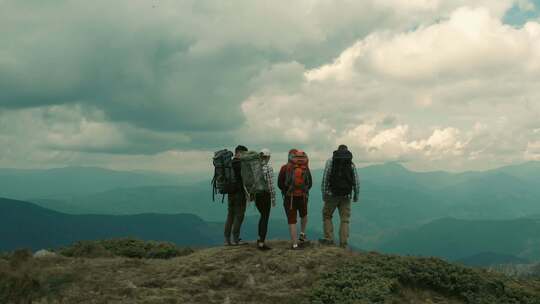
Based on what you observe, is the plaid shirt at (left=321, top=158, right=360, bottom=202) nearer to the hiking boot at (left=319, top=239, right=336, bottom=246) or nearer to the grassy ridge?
the hiking boot at (left=319, top=239, right=336, bottom=246)

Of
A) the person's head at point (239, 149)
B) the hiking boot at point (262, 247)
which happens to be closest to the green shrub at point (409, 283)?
the hiking boot at point (262, 247)

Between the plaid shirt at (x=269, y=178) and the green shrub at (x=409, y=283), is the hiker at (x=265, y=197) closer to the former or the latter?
the plaid shirt at (x=269, y=178)

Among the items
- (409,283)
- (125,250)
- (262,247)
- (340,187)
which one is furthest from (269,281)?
(125,250)

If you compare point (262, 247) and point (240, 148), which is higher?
point (240, 148)

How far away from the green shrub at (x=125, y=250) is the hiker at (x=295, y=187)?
566cm

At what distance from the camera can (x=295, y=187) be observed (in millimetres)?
14180

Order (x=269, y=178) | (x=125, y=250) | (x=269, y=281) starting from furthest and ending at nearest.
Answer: (x=125, y=250), (x=269, y=178), (x=269, y=281)

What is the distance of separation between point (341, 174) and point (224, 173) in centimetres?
404

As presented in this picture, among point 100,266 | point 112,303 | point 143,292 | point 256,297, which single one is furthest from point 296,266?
point 100,266

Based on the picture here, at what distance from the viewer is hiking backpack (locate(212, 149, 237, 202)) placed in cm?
1463

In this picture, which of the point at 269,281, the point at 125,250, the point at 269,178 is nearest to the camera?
the point at 269,281

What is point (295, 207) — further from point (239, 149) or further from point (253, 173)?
point (239, 149)

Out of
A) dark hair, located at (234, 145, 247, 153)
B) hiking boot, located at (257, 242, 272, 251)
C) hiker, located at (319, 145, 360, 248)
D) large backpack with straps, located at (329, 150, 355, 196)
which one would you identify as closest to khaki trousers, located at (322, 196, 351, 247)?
hiker, located at (319, 145, 360, 248)

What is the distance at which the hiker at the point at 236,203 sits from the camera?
48.1 feet
